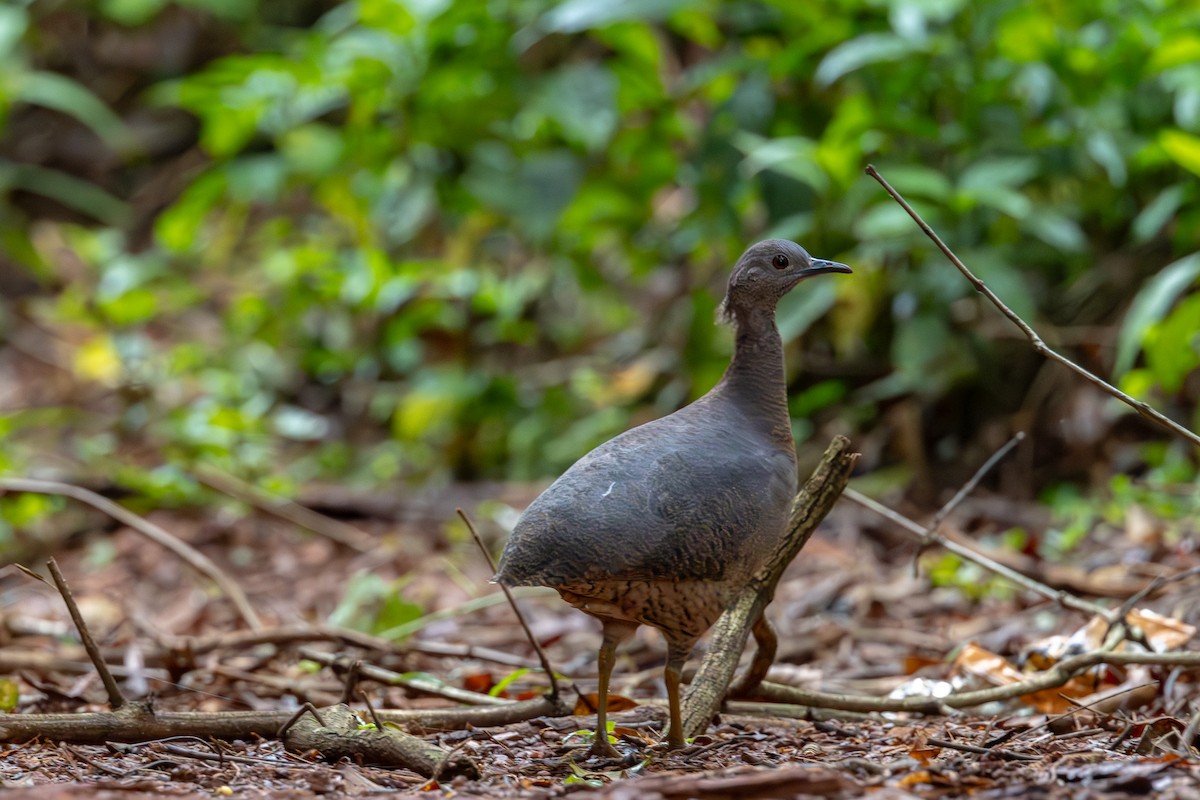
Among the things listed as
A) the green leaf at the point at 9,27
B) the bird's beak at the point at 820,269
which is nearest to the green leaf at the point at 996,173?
the bird's beak at the point at 820,269

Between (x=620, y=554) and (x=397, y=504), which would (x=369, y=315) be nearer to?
(x=397, y=504)

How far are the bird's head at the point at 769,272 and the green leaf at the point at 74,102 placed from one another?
940 centimetres

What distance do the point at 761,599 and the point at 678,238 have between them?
3900mm

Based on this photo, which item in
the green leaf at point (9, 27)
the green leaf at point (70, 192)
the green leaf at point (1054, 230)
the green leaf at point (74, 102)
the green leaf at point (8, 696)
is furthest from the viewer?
the green leaf at point (70, 192)

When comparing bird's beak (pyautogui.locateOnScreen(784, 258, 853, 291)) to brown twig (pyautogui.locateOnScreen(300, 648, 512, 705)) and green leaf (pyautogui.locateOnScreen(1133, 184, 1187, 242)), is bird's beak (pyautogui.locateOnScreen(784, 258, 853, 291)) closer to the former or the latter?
brown twig (pyautogui.locateOnScreen(300, 648, 512, 705))

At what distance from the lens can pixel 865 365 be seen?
23.4 feet

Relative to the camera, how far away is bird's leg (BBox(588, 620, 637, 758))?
322 centimetres

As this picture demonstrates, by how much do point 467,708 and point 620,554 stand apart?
1.01 m

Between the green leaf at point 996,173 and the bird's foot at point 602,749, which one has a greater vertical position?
the green leaf at point 996,173

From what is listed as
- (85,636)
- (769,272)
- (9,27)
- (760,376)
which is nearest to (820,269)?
(769,272)

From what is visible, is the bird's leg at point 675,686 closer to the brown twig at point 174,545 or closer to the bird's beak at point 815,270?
the bird's beak at point 815,270

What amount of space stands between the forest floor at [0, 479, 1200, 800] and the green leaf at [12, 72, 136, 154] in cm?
559

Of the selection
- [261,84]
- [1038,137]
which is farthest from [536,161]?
[1038,137]

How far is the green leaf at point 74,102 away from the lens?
11102 mm
